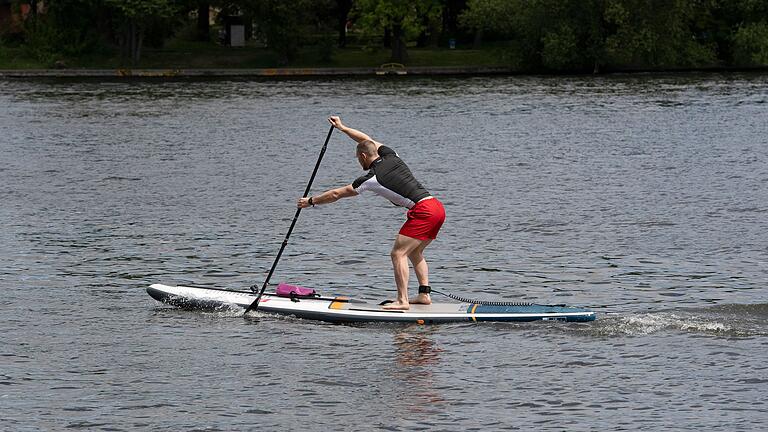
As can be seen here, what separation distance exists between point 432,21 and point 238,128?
52.7 m

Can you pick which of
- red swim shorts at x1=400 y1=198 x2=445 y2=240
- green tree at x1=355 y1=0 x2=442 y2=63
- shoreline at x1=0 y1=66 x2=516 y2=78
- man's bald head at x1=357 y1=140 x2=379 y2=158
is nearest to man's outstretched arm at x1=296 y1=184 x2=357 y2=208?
man's bald head at x1=357 y1=140 x2=379 y2=158

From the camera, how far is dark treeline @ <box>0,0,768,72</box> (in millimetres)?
99500

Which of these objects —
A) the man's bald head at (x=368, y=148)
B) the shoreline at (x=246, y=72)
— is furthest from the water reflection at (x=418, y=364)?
the shoreline at (x=246, y=72)

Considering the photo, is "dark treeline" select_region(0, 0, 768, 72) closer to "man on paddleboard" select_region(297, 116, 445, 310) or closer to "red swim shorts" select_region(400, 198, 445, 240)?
"man on paddleboard" select_region(297, 116, 445, 310)

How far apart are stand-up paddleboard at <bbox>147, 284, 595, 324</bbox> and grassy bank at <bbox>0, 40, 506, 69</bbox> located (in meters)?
84.2

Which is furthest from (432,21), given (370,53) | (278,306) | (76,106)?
(278,306)

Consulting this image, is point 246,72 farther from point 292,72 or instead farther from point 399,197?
point 399,197

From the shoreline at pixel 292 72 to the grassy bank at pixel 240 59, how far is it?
1434 millimetres

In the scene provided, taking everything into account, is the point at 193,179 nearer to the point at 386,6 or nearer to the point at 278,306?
the point at 278,306

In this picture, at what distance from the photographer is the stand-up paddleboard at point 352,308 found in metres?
19.9

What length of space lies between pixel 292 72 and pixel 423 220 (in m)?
85.6

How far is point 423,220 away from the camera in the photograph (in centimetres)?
1945

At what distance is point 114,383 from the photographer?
680 inches

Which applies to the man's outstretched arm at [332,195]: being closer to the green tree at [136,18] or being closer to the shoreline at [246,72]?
the shoreline at [246,72]
